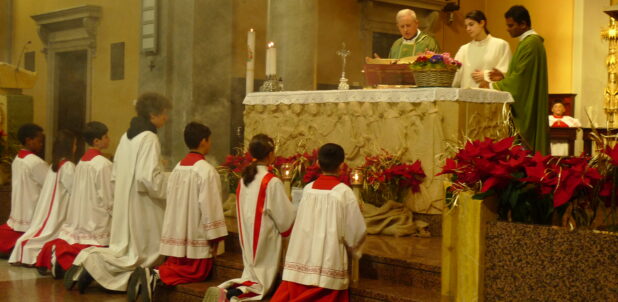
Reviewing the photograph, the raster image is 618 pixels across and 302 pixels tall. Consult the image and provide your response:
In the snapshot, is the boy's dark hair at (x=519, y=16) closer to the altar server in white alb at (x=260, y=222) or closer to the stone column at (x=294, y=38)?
the altar server in white alb at (x=260, y=222)

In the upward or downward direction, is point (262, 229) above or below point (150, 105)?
below

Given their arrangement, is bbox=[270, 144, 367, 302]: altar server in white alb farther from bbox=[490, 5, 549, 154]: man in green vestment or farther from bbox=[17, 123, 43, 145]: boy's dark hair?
bbox=[17, 123, 43, 145]: boy's dark hair

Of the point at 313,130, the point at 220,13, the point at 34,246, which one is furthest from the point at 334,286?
the point at 220,13

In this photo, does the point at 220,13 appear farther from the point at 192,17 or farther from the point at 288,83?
the point at 288,83

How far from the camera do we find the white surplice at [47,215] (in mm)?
7430

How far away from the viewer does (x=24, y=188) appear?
8070 mm

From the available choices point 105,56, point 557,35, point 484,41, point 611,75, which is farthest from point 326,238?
point 557,35

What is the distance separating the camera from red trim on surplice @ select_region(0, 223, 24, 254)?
7969mm

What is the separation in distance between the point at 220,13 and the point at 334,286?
5.30 m

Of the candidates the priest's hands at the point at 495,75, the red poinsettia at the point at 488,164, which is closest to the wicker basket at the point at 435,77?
the priest's hands at the point at 495,75

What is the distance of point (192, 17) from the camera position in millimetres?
9102

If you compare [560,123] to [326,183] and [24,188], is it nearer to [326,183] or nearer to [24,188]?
[24,188]

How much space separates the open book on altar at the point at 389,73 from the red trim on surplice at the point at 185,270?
2.07 meters

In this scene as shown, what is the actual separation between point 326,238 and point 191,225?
143 centimetres
